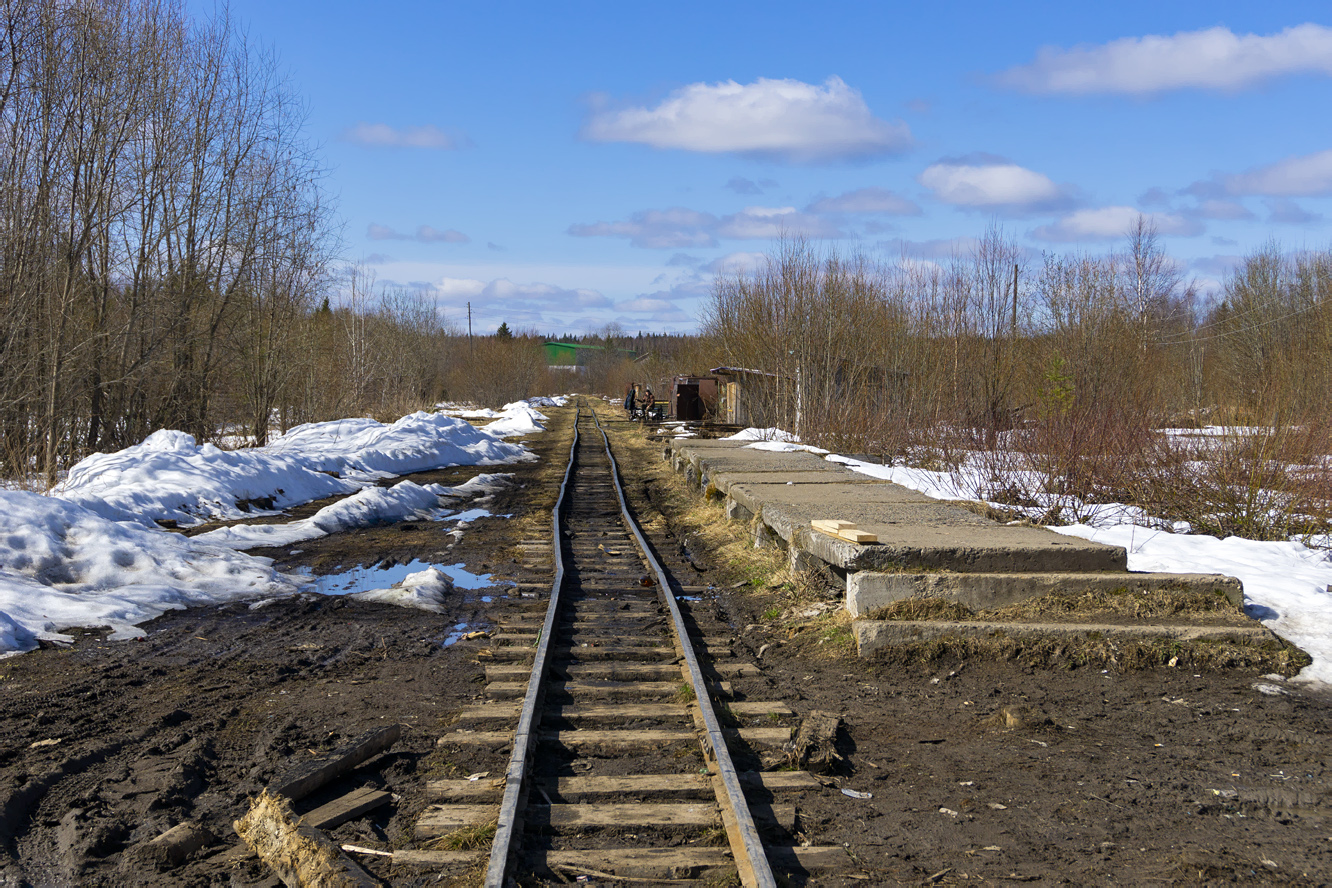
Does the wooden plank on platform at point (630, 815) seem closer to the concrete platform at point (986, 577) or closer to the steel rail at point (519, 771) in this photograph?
the steel rail at point (519, 771)

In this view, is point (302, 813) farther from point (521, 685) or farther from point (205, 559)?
point (205, 559)

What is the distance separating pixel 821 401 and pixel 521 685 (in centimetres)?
1746

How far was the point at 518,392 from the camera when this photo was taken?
66.2 meters

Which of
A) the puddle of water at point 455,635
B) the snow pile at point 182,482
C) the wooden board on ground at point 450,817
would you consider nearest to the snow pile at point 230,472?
the snow pile at point 182,482

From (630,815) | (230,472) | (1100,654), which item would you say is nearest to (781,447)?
(230,472)

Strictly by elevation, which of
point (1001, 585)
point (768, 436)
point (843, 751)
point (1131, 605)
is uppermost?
point (768, 436)

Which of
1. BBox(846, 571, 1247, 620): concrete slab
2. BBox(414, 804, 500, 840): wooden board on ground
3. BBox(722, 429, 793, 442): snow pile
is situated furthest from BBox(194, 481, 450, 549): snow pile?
BBox(722, 429, 793, 442): snow pile

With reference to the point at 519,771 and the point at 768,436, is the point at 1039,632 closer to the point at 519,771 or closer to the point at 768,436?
the point at 519,771

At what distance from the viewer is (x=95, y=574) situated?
755 cm

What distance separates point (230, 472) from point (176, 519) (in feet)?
7.02

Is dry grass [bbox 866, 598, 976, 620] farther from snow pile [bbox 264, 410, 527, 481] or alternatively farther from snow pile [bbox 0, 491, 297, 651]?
snow pile [bbox 264, 410, 527, 481]

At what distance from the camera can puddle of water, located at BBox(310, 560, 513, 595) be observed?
8.44 m

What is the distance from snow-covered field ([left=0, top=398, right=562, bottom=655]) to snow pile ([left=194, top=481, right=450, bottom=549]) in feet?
0.08

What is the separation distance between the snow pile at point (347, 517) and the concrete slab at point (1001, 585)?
23.4 feet
